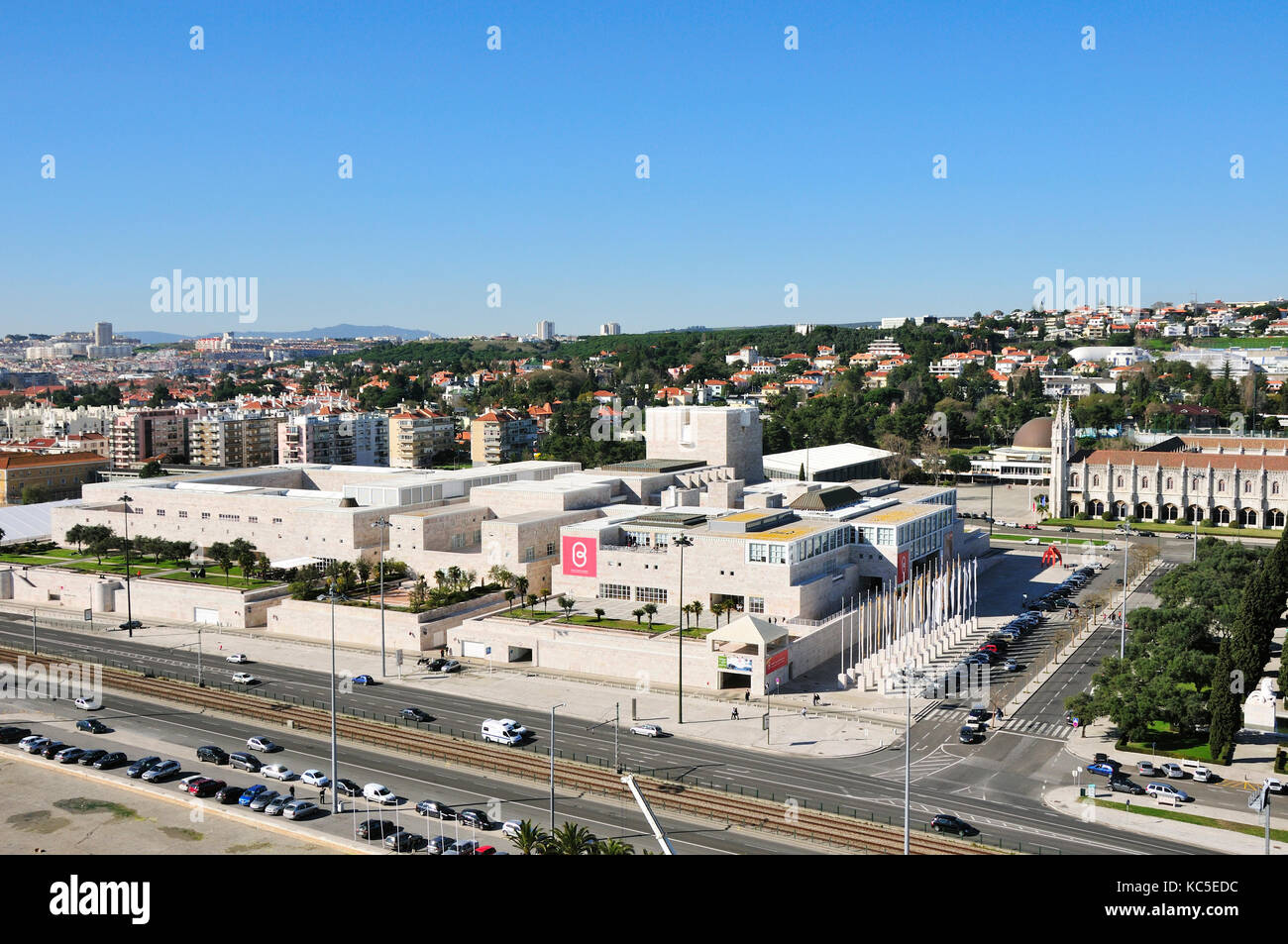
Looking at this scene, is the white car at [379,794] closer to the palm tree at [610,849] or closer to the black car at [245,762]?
the black car at [245,762]

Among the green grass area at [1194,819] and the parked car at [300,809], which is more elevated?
the parked car at [300,809]

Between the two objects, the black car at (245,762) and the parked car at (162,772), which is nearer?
the parked car at (162,772)

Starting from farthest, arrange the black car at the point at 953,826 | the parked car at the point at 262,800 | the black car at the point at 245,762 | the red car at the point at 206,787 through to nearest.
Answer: the black car at the point at 245,762 → the red car at the point at 206,787 → the parked car at the point at 262,800 → the black car at the point at 953,826

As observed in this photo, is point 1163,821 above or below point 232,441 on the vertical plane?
below

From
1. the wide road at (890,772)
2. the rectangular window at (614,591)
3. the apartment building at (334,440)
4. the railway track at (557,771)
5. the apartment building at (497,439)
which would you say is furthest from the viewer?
the apartment building at (497,439)

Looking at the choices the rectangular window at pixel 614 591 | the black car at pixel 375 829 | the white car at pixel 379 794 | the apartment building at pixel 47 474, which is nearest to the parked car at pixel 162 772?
the white car at pixel 379 794

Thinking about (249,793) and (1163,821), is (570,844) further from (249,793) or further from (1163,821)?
(1163,821)

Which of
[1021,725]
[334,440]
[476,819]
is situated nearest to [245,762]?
[476,819]
